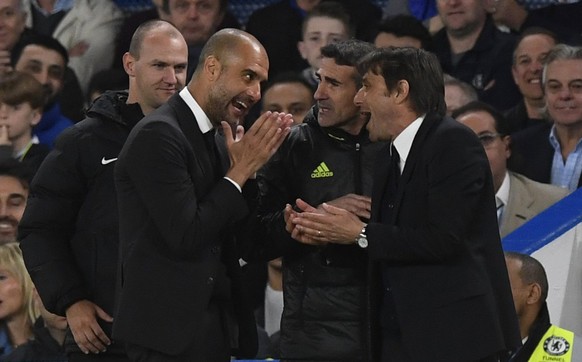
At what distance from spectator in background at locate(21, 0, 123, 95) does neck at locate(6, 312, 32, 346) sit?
6.46ft

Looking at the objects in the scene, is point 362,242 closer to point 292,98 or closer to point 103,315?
point 103,315

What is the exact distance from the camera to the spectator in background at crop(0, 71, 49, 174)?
8172mm

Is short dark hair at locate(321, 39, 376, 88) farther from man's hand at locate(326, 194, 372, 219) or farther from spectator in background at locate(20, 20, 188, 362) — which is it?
spectator in background at locate(20, 20, 188, 362)

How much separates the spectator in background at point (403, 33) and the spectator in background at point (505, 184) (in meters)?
0.80

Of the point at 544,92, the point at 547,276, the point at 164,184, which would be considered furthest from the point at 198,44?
the point at 164,184

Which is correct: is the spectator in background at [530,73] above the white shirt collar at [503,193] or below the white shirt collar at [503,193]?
above

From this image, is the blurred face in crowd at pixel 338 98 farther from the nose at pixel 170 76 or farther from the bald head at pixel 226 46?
the nose at pixel 170 76

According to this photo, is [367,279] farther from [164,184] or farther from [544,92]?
[544,92]

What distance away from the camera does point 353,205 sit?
192 inches

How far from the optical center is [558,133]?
7.26 meters

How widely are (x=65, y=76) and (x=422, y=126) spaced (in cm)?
451

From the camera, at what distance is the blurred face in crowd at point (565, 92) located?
23.7ft

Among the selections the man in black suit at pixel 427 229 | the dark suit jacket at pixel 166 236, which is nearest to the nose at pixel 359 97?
the man in black suit at pixel 427 229

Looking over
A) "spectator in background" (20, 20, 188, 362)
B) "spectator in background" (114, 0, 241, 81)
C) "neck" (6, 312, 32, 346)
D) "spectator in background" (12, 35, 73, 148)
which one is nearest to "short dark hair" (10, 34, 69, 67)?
"spectator in background" (12, 35, 73, 148)
